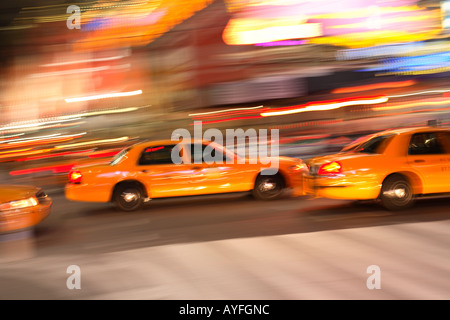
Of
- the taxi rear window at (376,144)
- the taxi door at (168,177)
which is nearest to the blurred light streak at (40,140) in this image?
the taxi door at (168,177)

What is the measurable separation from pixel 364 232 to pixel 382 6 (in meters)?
14.9

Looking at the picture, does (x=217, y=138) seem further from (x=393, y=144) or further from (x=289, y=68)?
(x=393, y=144)

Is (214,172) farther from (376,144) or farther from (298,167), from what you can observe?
(376,144)

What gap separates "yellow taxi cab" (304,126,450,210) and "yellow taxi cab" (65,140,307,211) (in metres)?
1.56

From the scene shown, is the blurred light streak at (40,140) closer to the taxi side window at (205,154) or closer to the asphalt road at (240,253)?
the asphalt road at (240,253)

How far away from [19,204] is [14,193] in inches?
9.5

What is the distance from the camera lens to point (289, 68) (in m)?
18.7

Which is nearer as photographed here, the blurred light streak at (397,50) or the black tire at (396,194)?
the black tire at (396,194)

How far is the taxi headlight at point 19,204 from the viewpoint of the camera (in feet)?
24.0

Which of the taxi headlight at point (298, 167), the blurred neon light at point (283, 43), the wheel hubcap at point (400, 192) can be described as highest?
the blurred neon light at point (283, 43)

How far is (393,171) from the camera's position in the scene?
826 centimetres

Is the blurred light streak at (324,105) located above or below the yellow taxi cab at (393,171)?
above

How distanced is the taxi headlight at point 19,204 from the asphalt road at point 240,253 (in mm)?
496
